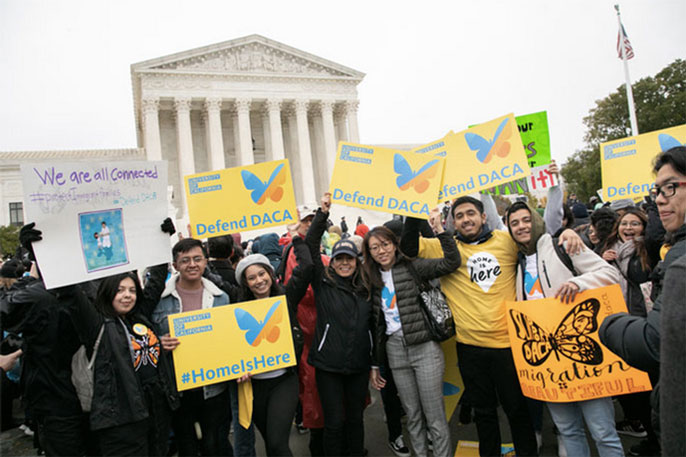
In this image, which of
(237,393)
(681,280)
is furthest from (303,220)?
(681,280)

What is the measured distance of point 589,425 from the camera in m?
3.38

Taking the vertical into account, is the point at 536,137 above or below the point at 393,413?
above

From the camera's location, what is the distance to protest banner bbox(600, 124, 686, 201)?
608cm

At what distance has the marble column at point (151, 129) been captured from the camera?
122 feet

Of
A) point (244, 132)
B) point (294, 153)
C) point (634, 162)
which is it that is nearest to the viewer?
point (634, 162)

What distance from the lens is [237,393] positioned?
3971 mm

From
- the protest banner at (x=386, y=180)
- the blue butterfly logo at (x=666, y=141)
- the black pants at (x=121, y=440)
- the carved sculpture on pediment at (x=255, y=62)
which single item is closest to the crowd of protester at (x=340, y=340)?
the black pants at (x=121, y=440)

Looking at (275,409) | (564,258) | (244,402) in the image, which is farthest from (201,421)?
(564,258)

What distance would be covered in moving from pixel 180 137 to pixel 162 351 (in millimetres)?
38761

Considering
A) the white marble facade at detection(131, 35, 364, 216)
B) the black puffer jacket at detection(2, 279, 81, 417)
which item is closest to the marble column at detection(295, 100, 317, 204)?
the white marble facade at detection(131, 35, 364, 216)

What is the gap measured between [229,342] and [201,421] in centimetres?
93

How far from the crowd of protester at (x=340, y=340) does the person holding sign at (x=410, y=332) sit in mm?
13

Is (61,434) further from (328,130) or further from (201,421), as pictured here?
(328,130)

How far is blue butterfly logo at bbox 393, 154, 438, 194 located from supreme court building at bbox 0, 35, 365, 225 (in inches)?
1419
